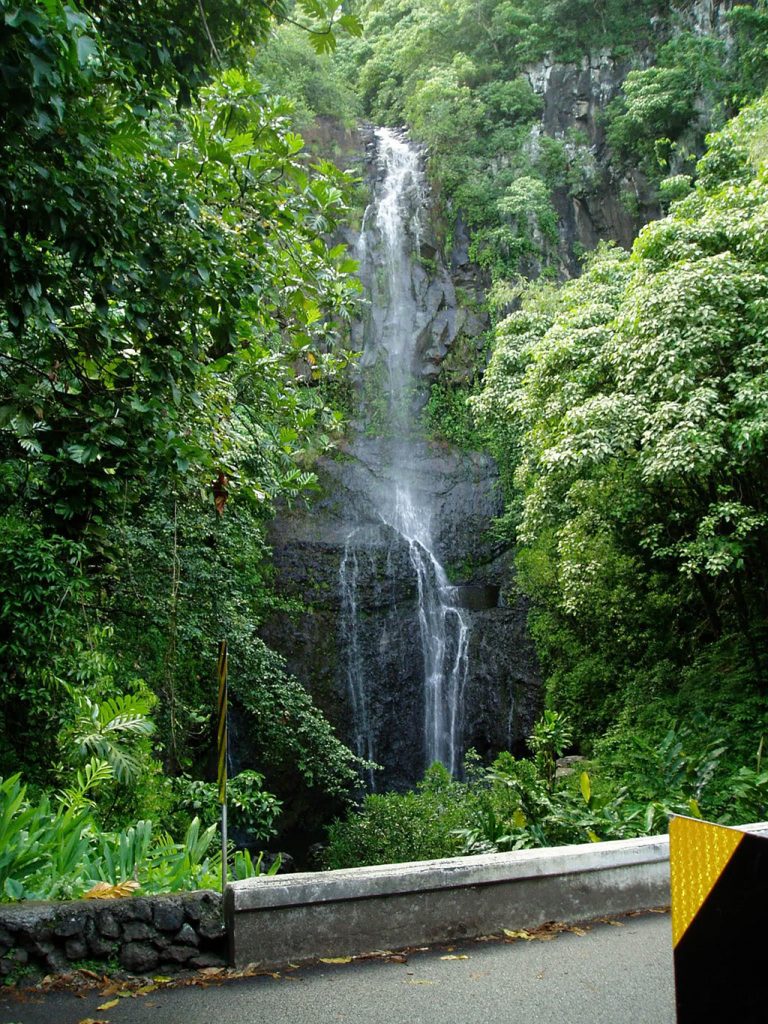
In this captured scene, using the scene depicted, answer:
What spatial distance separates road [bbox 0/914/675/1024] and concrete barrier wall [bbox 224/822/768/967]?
13 centimetres

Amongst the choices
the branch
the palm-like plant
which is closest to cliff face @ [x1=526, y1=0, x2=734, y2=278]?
the branch

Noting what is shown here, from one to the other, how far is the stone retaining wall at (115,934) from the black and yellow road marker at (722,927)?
2.94m

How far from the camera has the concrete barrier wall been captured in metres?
3.84

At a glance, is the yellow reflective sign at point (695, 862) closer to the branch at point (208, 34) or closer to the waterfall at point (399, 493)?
the branch at point (208, 34)

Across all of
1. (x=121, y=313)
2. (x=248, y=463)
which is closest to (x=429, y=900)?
(x=248, y=463)

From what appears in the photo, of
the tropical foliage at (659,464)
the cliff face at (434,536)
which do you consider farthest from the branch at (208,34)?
the cliff face at (434,536)

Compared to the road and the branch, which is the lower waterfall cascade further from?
the branch

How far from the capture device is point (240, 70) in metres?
4.54

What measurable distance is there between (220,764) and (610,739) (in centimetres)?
852

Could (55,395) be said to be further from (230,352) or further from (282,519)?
(282,519)

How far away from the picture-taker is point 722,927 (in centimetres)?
→ 153

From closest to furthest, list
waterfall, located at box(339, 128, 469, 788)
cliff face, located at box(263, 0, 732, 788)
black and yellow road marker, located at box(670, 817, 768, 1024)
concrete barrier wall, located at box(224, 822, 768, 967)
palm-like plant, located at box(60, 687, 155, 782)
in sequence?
black and yellow road marker, located at box(670, 817, 768, 1024)
concrete barrier wall, located at box(224, 822, 768, 967)
palm-like plant, located at box(60, 687, 155, 782)
cliff face, located at box(263, 0, 732, 788)
waterfall, located at box(339, 128, 469, 788)

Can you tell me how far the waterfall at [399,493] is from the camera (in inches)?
651

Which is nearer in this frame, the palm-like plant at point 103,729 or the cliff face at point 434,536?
the palm-like plant at point 103,729
